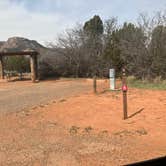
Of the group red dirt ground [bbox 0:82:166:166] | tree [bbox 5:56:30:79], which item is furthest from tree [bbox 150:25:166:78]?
tree [bbox 5:56:30:79]

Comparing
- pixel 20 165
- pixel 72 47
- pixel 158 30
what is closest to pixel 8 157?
pixel 20 165

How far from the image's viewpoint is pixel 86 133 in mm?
8500

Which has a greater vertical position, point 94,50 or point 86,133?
point 94,50

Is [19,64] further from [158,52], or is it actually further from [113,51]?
[158,52]

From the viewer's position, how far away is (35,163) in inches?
241

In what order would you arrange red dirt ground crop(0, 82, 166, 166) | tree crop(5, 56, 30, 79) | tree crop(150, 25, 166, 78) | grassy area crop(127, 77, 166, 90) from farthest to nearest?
tree crop(5, 56, 30, 79) → tree crop(150, 25, 166, 78) → grassy area crop(127, 77, 166, 90) → red dirt ground crop(0, 82, 166, 166)

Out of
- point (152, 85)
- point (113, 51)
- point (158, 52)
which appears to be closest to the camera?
point (152, 85)

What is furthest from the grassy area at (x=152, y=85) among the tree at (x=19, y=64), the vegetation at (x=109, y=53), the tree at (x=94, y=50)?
the tree at (x=19, y=64)

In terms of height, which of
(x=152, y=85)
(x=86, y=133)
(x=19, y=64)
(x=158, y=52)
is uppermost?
(x=158, y=52)

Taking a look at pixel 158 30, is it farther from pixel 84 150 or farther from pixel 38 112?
pixel 84 150

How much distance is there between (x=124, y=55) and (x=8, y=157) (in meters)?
17.5

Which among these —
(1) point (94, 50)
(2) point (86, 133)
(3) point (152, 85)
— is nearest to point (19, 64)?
(1) point (94, 50)

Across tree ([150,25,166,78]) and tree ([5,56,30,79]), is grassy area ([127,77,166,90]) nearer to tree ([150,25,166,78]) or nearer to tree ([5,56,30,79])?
tree ([150,25,166,78])

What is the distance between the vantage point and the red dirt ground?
6441 millimetres
